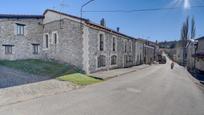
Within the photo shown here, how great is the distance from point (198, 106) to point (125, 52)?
2631 cm

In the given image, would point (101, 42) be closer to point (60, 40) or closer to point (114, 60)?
point (60, 40)

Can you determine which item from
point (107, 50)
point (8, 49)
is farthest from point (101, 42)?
point (8, 49)

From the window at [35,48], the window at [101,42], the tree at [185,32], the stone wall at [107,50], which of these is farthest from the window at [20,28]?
the tree at [185,32]

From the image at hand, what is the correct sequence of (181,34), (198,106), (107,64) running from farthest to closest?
(181,34) < (107,64) < (198,106)

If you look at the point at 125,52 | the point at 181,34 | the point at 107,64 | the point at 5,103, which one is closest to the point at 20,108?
the point at 5,103

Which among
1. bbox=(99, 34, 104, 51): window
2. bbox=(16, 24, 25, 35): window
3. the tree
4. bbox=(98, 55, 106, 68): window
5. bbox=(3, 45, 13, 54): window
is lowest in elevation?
bbox=(98, 55, 106, 68): window

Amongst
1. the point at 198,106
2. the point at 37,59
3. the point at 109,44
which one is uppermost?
the point at 109,44

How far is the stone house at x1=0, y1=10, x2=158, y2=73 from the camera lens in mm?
21562

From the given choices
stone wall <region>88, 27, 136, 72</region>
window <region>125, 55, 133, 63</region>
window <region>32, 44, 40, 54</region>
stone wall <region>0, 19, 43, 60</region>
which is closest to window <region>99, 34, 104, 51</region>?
stone wall <region>88, 27, 136, 72</region>

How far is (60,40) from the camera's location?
923 inches

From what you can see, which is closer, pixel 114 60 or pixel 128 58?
pixel 114 60

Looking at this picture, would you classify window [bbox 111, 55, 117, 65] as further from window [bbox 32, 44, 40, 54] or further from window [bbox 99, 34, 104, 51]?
window [bbox 32, 44, 40, 54]

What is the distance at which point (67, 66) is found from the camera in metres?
21.9

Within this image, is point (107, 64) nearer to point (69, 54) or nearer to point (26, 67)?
point (69, 54)
